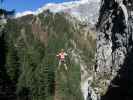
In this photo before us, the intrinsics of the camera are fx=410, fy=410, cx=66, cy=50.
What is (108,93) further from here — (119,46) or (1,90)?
(1,90)

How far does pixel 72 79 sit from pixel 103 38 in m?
92.5

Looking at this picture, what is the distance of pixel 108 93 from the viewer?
46.6 meters

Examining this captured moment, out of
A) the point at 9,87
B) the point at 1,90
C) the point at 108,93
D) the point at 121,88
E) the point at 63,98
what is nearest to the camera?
the point at 121,88

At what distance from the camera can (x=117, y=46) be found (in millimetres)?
44250

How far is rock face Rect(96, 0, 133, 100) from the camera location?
38188 mm

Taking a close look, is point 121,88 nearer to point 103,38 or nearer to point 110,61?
point 110,61

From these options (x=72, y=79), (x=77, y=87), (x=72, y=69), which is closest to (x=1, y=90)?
(x=77, y=87)

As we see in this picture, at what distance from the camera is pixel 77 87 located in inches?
5261

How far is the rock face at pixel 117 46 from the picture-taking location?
38.2 m

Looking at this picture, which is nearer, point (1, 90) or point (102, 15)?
point (102, 15)

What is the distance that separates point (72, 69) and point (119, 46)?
119m

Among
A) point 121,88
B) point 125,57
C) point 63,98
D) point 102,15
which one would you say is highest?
point 102,15

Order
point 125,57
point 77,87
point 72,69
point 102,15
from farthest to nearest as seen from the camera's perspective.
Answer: point 72,69 → point 77,87 → point 102,15 → point 125,57

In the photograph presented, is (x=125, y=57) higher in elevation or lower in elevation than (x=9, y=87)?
higher
